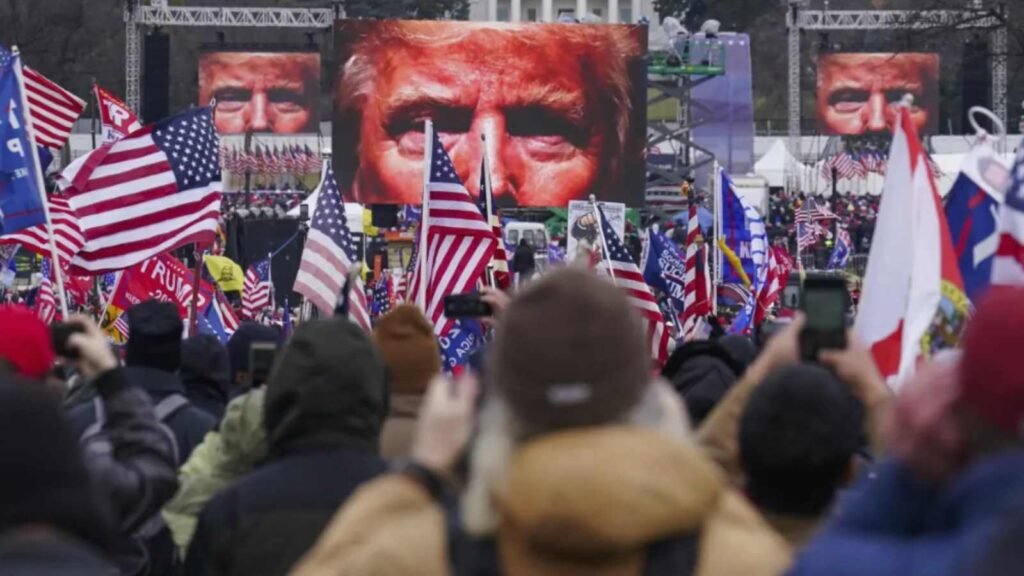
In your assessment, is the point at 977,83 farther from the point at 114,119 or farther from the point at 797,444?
the point at 797,444

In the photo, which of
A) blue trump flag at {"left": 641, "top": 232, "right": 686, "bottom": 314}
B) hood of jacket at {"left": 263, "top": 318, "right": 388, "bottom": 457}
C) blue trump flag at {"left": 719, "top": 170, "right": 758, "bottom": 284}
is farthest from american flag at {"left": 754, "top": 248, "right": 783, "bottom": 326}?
hood of jacket at {"left": 263, "top": 318, "right": 388, "bottom": 457}

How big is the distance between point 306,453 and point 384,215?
44.4m

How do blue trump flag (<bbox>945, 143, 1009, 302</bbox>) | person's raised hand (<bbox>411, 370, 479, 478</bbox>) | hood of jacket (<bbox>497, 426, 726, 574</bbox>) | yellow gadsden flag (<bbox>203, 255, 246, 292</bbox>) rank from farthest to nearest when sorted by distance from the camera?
yellow gadsden flag (<bbox>203, 255, 246, 292</bbox>) < blue trump flag (<bbox>945, 143, 1009, 302</bbox>) < person's raised hand (<bbox>411, 370, 479, 478</bbox>) < hood of jacket (<bbox>497, 426, 726, 574</bbox>)

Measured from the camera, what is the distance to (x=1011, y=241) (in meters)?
5.60

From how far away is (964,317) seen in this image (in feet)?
18.6

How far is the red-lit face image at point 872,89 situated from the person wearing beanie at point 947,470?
67.1 meters

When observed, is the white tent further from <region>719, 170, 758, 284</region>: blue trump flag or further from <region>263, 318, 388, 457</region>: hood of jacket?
<region>263, 318, 388, 457</region>: hood of jacket

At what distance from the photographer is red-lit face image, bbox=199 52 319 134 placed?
65.6 metres

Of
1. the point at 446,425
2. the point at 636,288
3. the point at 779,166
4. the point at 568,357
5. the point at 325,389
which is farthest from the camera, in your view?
the point at 779,166

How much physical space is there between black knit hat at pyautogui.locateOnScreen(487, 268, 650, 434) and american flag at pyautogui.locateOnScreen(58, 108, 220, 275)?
30.2ft

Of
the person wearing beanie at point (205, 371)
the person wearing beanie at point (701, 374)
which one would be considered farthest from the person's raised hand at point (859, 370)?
the person wearing beanie at point (205, 371)

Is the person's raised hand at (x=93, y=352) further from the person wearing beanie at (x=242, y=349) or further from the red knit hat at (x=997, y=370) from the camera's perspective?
the red knit hat at (x=997, y=370)

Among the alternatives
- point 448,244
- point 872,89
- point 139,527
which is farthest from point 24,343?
point 872,89

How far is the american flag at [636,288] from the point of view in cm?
1230
